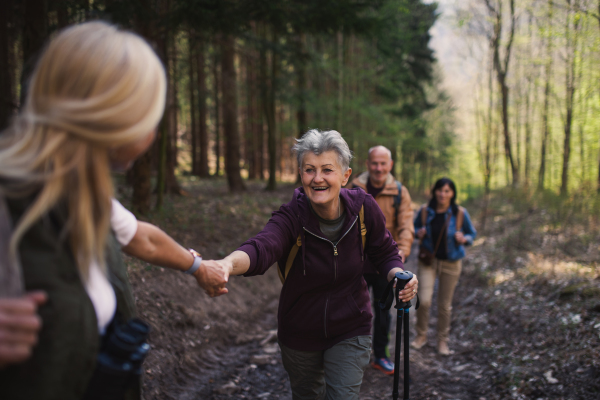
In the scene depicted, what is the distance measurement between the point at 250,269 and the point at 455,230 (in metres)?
4.35

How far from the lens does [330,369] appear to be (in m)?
2.86

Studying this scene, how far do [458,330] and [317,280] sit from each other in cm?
542

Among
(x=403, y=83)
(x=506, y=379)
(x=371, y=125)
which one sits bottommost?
(x=506, y=379)

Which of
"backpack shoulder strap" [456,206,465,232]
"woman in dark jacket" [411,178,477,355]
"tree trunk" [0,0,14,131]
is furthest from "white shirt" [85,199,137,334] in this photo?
"tree trunk" [0,0,14,131]

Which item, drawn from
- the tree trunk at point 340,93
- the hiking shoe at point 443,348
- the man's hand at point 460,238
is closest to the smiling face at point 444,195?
the man's hand at point 460,238

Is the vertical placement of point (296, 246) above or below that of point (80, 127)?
below

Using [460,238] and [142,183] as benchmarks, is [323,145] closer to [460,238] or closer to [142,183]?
[460,238]

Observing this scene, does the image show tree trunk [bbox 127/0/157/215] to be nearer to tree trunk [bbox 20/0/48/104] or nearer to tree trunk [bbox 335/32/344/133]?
tree trunk [bbox 20/0/48/104]

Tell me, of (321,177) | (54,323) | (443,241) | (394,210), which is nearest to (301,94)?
(443,241)

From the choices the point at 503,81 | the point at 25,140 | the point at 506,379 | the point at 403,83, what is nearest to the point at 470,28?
the point at 503,81

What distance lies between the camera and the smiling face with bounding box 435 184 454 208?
604 cm

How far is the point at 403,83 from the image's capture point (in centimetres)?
2784

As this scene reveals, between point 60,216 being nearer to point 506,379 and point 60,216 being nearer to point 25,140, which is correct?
point 25,140

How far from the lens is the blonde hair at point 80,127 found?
1.25 m
